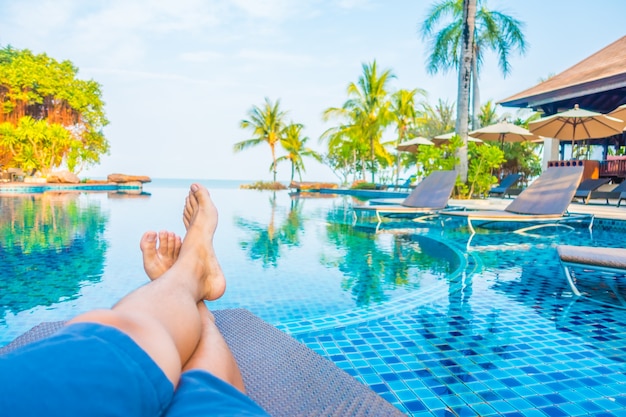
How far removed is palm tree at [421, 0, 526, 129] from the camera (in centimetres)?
1351

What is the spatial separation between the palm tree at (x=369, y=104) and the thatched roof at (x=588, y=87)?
873 cm

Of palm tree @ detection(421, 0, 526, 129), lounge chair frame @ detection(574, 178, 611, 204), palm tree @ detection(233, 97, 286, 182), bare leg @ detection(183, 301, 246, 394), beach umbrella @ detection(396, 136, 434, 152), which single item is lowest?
bare leg @ detection(183, 301, 246, 394)

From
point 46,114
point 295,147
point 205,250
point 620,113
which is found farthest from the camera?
point 295,147

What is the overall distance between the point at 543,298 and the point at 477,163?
8.26 meters

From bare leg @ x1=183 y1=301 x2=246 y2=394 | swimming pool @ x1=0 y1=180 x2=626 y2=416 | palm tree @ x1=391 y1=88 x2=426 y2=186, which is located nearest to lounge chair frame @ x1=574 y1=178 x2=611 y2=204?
swimming pool @ x1=0 y1=180 x2=626 y2=416

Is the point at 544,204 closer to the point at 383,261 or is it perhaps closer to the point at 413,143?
the point at 383,261

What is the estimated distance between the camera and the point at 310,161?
90.1ft

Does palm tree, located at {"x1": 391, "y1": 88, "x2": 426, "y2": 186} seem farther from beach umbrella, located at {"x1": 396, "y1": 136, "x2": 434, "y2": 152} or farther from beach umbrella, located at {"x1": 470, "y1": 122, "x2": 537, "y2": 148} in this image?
beach umbrella, located at {"x1": 470, "y1": 122, "x2": 537, "y2": 148}

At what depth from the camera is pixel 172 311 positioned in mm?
880

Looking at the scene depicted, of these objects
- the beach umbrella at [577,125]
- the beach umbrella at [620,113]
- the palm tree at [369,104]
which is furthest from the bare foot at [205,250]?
the palm tree at [369,104]

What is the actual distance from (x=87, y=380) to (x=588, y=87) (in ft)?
36.0

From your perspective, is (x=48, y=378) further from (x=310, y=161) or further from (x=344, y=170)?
(x=344, y=170)

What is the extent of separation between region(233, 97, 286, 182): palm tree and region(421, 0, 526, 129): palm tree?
504 inches

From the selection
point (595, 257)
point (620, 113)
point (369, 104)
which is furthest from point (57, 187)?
point (595, 257)
